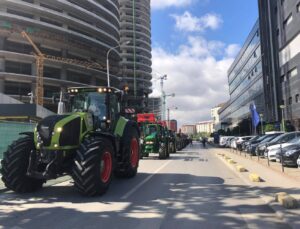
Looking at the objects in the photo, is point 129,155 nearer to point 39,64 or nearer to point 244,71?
point 39,64

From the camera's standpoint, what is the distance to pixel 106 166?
36.7ft

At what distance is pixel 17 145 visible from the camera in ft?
35.9

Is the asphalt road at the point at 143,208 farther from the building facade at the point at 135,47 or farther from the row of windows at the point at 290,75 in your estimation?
the building facade at the point at 135,47

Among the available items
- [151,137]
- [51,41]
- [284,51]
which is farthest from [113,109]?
[51,41]

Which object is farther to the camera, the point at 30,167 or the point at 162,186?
the point at 162,186

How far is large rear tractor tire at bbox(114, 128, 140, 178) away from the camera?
1359cm

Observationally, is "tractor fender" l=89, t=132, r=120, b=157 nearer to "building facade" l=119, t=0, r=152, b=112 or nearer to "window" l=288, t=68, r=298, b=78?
"window" l=288, t=68, r=298, b=78

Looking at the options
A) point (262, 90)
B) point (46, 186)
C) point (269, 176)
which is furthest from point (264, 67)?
point (46, 186)

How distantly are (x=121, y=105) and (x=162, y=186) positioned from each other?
302 centimetres

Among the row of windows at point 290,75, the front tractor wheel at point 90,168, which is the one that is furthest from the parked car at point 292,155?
the row of windows at point 290,75

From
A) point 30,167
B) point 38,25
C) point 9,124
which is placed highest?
point 38,25

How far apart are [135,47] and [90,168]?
12836 cm

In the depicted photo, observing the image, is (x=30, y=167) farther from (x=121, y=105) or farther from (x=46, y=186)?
(x=121, y=105)

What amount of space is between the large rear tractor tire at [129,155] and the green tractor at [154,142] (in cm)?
1260
